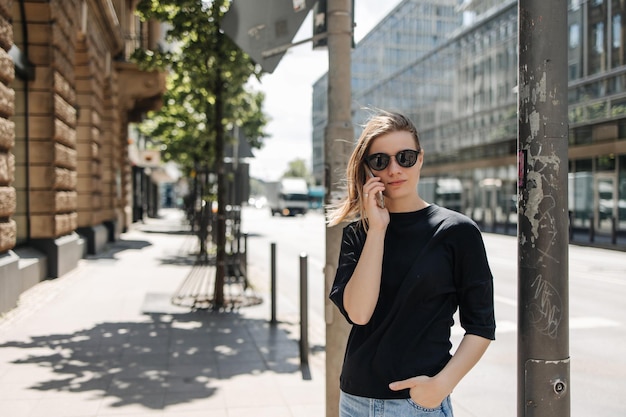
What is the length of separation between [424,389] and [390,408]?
5.6 inches

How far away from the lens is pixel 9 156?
847 cm

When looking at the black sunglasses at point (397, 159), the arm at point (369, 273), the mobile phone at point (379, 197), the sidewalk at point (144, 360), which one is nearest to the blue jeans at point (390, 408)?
the arm at point (369, 273)

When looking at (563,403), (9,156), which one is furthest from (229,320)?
(563,403)

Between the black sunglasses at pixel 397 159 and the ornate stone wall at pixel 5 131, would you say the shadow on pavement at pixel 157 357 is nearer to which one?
the ornate stone wall at pixel 5 131

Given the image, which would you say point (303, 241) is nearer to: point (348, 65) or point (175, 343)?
point (175, 343)

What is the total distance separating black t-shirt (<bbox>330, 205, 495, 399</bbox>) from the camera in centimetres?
214

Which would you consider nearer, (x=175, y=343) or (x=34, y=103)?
(x=175, y=343)

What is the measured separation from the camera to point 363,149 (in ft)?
7.80

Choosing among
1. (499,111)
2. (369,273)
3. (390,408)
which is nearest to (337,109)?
(369,273)

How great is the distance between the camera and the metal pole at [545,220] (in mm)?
2502

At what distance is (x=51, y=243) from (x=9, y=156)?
10.9 feet

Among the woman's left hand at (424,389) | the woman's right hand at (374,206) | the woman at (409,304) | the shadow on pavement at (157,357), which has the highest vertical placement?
the woman's right hand at (374,206)

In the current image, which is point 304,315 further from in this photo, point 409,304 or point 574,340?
point 409,304

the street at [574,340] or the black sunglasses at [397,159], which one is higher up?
the black sunglasses at [397,159]
